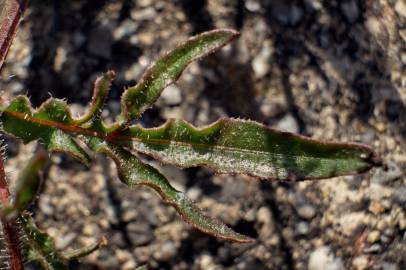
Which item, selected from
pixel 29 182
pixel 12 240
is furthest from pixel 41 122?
pixel 29 182

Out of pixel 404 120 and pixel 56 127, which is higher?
pixel 56 127

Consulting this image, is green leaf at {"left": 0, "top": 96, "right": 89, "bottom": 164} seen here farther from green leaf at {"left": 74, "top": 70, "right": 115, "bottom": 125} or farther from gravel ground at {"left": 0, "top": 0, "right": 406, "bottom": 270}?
gravel ground at {"left": 0, "top": 0, "right": 406, "bottom": 270}

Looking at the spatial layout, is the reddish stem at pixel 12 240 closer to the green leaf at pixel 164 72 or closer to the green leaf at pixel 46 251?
the green leaf at pixel 46 251

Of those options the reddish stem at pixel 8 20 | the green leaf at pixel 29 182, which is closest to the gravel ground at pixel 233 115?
the reddish stem at pixel 8 20

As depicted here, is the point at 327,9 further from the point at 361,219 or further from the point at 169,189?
the point at 169,189

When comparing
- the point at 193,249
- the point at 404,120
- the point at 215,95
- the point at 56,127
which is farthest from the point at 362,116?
the point at 56,127

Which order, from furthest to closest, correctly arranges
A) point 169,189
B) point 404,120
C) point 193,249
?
point 404,120
point 193,249
point 169,189

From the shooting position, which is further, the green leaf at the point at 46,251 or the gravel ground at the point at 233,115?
the gravel ground at the point at 233,115

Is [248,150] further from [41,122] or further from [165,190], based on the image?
[41,122]
